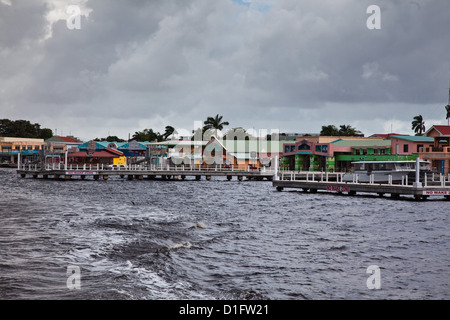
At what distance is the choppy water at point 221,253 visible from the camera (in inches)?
546

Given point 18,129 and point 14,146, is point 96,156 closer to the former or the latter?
point 14,146

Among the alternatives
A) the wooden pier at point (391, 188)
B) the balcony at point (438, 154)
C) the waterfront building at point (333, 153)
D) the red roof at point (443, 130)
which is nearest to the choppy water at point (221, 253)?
the wooden pier at point (391, 188)

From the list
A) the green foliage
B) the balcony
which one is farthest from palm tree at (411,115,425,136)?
the green foliage

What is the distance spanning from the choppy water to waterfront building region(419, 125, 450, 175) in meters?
35.3

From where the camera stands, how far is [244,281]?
14805mm

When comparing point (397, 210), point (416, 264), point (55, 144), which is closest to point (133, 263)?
point (416, 264)

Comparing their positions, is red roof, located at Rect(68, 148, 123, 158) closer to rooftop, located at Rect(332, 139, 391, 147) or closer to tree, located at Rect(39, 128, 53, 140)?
rooftop, located at Rect(332, 139, 391, 147)

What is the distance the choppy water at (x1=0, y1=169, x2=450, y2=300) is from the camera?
13863 mm

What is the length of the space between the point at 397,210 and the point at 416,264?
1846cm

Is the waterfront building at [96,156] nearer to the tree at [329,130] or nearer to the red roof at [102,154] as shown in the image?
the red roof at [102,154]

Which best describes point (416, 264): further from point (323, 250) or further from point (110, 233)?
point (110, 233)

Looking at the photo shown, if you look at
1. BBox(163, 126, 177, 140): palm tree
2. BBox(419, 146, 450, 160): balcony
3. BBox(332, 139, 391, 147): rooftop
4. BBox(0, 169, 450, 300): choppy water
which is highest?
BBox(163, 126, 177, 140): palm tree

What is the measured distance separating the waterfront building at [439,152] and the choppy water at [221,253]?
35300 millimetres

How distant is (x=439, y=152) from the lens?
214ft
